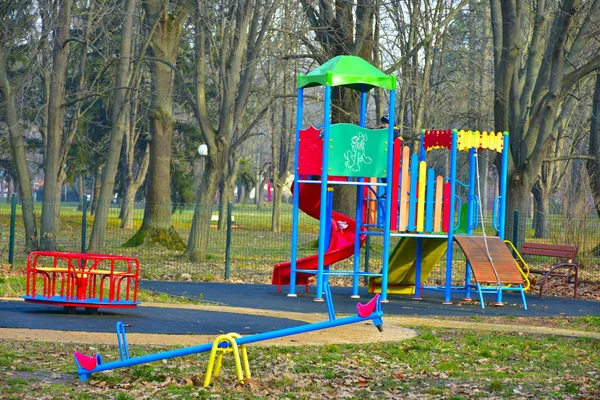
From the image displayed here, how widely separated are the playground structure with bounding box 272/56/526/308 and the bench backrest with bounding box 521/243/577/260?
6.07 feet

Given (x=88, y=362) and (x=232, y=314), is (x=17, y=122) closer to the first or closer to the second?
(x=232, y=314)

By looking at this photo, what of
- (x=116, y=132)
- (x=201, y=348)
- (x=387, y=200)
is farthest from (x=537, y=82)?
(x=201, y=348)

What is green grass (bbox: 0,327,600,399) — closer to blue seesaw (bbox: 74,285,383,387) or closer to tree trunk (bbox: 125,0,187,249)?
blue seesaw (bbox: 74,285,383,387)

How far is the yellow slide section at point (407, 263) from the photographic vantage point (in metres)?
17.9

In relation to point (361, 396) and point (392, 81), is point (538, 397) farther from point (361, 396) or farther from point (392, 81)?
point (392, 81)

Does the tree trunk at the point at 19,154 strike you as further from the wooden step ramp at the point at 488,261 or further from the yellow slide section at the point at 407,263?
the wooden step ramp at the point at 488,261

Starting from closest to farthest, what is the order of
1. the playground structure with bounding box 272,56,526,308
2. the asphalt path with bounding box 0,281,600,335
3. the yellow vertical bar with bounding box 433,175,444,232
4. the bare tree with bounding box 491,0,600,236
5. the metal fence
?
the asphalt path with bounding box 0,281,600,335 < the playground structure with bounding box 272,56,526,308 < the yellow vertical bar with bounding box 433,175,444,232 < the metal fence < the bare tree with bounding box 491,0,600,236

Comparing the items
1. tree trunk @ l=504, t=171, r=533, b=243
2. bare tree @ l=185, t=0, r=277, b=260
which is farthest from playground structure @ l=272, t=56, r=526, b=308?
tree trunk @ l=504, t=171, r=533, b=243

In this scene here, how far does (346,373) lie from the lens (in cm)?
881

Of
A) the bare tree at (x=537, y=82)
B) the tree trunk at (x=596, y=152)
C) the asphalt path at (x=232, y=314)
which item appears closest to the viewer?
the asphalt path at (x=232, y=314)

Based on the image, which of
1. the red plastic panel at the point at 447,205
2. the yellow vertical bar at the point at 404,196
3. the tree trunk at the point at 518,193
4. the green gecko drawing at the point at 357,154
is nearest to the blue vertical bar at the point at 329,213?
the green gecko drawing at the point at 357,154

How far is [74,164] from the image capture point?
143 feet

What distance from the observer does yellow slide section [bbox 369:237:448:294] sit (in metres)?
17.9

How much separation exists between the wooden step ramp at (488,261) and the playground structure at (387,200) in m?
0.02
